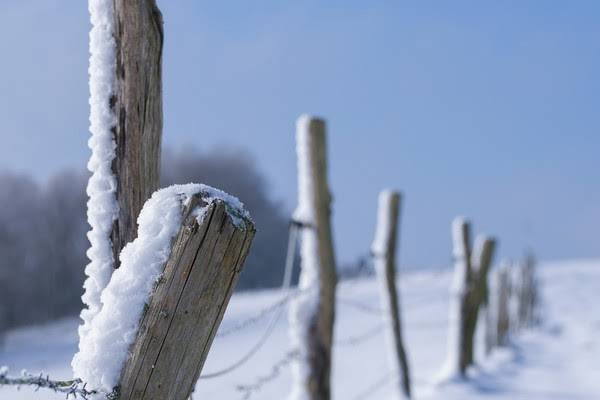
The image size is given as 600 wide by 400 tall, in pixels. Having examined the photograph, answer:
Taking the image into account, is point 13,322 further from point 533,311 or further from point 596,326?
point 596,326

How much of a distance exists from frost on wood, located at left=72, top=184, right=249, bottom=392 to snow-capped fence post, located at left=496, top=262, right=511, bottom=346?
955 centimetres

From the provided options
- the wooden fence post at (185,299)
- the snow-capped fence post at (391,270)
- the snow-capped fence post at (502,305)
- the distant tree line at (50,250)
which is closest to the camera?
the wooden fence post at (185,299)

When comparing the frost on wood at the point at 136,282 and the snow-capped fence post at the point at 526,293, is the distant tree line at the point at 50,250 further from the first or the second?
the frost on wood at the point at 136,282

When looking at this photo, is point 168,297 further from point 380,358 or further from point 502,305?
point 502,305

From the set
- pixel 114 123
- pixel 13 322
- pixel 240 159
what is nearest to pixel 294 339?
pixel 114 123

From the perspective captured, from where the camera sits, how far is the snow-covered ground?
20.3 ft

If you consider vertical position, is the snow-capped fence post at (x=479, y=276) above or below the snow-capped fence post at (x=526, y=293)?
above

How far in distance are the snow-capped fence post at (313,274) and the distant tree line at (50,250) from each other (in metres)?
20.0

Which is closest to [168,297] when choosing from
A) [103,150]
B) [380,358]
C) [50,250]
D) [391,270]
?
[103,150]

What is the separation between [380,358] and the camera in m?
8.41

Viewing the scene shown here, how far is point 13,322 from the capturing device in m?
23.6

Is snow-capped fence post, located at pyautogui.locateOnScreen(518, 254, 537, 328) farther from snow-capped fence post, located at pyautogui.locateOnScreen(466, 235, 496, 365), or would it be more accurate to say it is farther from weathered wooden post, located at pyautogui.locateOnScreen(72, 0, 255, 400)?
weathered wooden post, located at pyautogui.locateOnScreen(72, 0, 255, 400)

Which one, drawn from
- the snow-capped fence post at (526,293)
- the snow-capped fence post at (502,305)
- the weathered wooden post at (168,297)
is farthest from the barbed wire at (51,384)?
the snow-capped fence post at (526,293)

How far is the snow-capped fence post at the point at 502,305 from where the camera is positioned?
34.6ft
